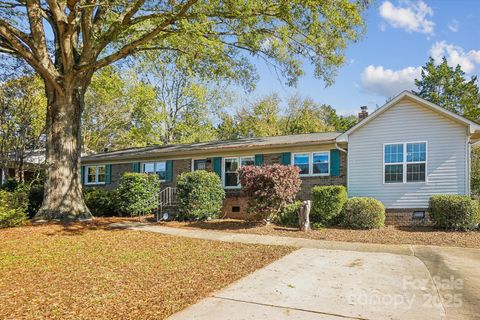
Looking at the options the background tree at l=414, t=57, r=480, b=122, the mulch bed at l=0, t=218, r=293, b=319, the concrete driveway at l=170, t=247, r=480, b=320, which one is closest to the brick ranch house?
the concrete driveway at l=170, t=247, r=480, b=320

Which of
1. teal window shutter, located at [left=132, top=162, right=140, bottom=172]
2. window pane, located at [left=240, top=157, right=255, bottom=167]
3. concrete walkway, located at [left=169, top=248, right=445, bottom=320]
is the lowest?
concrete walkway, located at [left=169, top=248, right=445, bottom=320]

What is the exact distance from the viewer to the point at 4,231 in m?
10.5

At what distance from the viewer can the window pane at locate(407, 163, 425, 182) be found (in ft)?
41.5

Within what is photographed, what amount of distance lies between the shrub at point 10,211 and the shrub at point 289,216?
8.58m

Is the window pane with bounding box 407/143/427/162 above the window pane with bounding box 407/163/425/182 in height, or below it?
above

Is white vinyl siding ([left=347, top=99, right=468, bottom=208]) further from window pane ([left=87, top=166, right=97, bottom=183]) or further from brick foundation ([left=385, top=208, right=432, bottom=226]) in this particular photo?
window pane ([left=87, top=166, right=97, bottom=183])

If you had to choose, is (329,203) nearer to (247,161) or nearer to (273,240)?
(273,240)

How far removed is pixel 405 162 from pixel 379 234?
12.2 feet

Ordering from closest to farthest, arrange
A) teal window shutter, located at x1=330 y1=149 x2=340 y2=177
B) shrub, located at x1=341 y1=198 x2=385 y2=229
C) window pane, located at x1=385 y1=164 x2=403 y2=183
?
shrub, located at x1=341 y1=198 x2=385 y2=229 → window pane, located at x1=385 y1=164 x2=403 y2=183 → teal window shutter, located at x1=330 y1=149 x2=340 y2=177

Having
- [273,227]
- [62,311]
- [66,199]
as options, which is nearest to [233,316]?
[62,311]

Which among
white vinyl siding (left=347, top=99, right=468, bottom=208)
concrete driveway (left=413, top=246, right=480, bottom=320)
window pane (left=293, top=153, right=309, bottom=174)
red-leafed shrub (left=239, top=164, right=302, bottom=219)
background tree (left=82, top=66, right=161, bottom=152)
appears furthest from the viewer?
background tree (left=82, top=66, right=161, bottom=152)

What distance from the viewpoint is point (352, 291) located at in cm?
525

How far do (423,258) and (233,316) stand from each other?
16.5 feet

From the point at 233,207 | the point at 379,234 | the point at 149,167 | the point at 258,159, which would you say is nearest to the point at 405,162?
the point at 379,234
